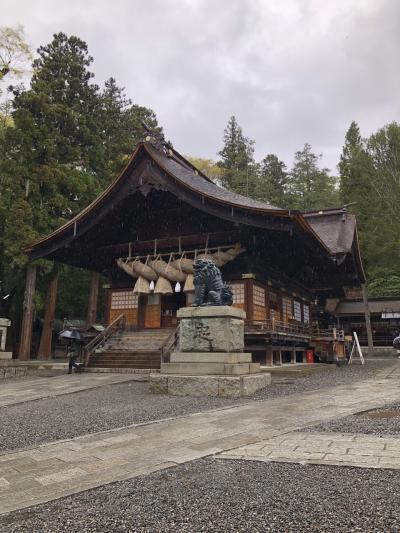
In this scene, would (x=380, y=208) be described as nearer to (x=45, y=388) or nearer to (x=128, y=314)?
(x=128, y=314)

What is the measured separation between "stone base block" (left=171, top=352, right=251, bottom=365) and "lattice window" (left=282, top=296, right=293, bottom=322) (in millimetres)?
10269

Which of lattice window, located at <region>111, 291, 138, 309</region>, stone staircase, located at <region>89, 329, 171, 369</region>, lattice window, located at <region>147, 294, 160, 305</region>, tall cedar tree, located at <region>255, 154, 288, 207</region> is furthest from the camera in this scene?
tall cedar tree, located at <region>255, 154, 288, 207</region>

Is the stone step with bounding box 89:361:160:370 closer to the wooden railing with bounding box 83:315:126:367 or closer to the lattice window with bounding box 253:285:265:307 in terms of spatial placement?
the wooden railing with bounding box 83:315:126:367

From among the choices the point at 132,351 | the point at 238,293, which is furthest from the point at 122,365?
the point at 238,293

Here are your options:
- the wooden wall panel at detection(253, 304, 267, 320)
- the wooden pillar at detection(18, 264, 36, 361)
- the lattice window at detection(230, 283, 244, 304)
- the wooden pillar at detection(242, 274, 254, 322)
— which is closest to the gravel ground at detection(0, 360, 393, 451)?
the wooden pillar at detection(242, 274, 254, 322)

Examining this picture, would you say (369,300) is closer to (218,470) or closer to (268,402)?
(268,402)

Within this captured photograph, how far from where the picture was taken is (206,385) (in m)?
8.06

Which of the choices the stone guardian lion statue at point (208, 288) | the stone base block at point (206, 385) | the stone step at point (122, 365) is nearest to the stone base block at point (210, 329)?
the stone guardian lion statue at point (208, 288)

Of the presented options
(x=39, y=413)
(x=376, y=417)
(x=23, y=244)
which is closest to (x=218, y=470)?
(x=376, y=417)

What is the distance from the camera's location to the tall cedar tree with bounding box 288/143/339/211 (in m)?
44.9

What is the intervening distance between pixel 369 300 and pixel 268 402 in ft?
88.9

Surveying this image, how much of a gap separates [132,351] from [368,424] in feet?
33.2

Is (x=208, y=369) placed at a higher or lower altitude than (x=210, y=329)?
lower

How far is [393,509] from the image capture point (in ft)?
8.36
